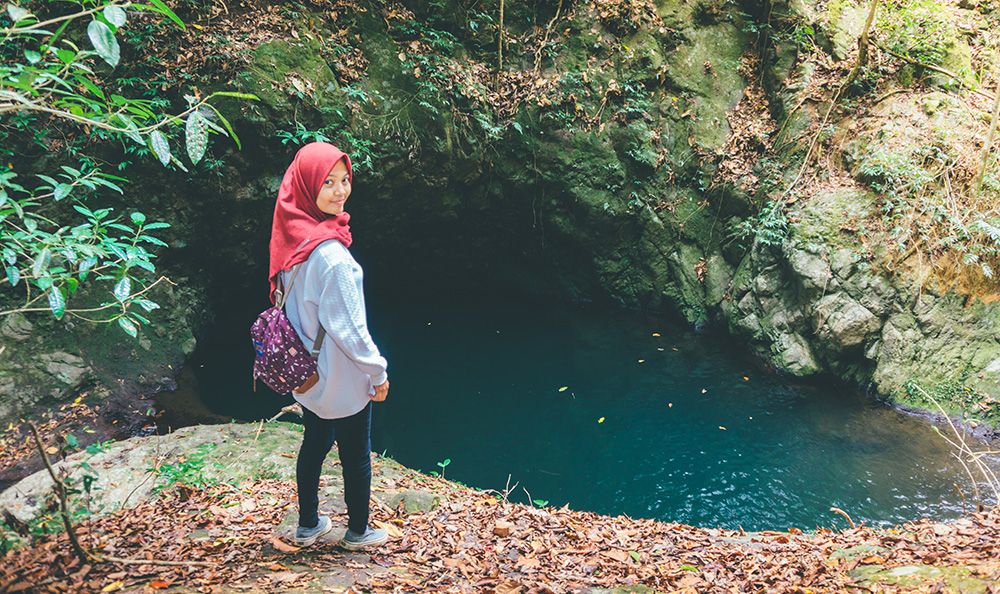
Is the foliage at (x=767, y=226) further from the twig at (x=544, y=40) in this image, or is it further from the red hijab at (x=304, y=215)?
the red hijab at (x=304, y=215)

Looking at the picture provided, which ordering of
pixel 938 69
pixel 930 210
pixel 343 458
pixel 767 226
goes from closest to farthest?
pixel 343 458 < pixel 930 210 < pixel 938 69 < pixel 767 226

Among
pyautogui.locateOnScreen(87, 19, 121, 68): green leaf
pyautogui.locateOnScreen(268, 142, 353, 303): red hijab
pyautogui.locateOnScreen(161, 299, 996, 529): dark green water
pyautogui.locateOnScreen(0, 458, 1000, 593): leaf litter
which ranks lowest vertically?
pyautogui.locateOnScreen(161, 299, 996, 529): dark green water

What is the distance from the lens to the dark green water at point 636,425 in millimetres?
5512

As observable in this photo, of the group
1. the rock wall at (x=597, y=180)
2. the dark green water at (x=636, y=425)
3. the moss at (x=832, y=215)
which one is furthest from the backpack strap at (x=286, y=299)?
the moss at (x=832, y=215)

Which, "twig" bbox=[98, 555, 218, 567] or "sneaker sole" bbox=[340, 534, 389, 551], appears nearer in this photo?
"twig" bbox=[98, 555, 218, 567]

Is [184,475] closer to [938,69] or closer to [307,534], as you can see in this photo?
[307,534]

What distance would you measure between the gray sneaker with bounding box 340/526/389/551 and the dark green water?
3.12 metres

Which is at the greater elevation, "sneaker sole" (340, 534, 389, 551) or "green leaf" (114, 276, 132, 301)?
"green leaf" (114, 276, 132, 301)

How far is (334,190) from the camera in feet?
7.53

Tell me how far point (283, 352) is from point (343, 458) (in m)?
0.59

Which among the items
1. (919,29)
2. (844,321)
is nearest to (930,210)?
(844,321)

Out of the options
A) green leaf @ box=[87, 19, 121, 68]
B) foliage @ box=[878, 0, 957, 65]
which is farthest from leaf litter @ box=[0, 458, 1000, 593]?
foliage @ box=[878, 0, 957, 65]

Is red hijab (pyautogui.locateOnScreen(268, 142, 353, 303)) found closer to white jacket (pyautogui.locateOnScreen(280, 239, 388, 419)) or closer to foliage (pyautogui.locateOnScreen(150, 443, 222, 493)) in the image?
white jacket (pyautogui.locateOnScreen(280, 239, 388, 419))

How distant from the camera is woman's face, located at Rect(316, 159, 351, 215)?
89.6 inches
